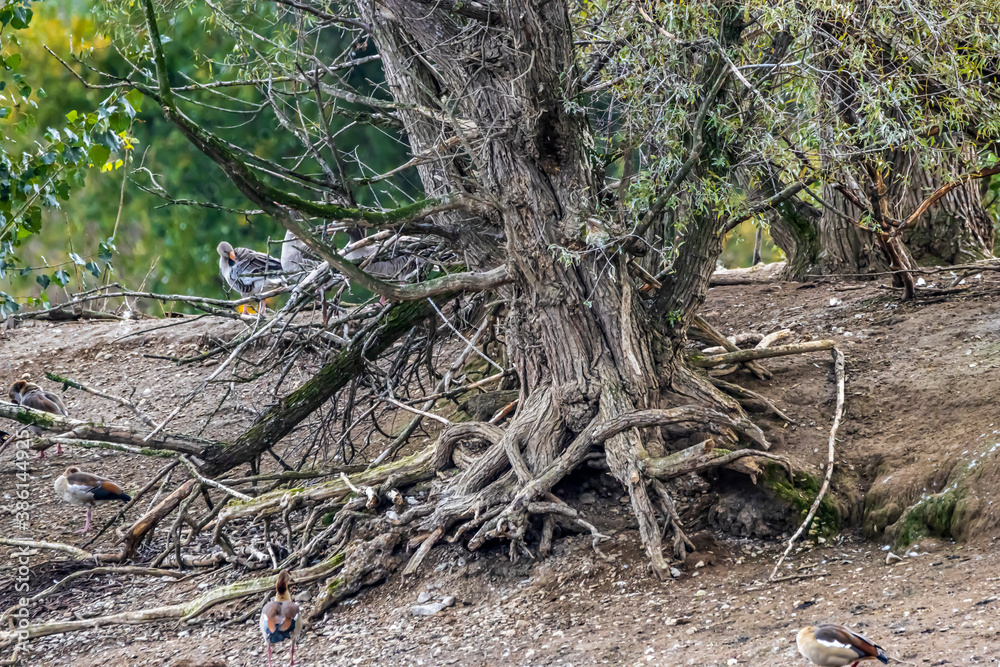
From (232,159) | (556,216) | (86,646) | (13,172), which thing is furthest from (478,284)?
(86,646)

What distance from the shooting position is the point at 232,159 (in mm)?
4340

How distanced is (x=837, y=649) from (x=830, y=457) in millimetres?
2148

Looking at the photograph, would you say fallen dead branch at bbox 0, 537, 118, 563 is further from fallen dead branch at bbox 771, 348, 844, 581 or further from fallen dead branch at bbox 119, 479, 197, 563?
fallen dead branch at bbox 771, 348, 844, 581

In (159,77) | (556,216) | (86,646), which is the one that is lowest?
(86,646)

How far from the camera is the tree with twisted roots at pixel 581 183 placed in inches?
201

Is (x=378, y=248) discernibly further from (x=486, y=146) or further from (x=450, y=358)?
(x=450, y=358)

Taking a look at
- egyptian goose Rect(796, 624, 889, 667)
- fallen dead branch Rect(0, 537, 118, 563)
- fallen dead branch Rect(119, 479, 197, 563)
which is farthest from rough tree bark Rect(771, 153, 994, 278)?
fallen dead branch Rect(0, 537, 118, 563)

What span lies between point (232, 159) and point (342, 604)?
2.86 metres

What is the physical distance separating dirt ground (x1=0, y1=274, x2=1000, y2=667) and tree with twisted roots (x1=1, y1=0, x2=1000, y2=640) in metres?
0.25

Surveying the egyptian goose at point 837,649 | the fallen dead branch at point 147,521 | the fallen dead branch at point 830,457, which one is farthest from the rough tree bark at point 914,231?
the fallen dead branch at point 147,521

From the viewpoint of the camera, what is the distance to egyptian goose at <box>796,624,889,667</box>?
340 centimetres

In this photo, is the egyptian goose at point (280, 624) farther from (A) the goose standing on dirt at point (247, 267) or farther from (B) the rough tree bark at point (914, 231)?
(B) the rough tree bark at point (914, 231)

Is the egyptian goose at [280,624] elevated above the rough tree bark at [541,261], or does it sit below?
below

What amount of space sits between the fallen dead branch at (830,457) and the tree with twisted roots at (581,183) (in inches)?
15.1
